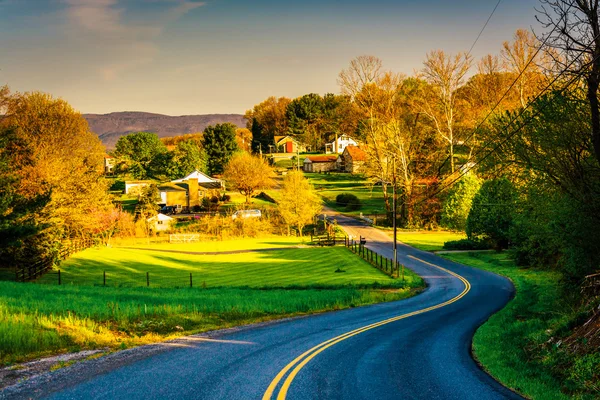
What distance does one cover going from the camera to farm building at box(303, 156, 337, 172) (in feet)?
452

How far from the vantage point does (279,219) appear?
76.8m

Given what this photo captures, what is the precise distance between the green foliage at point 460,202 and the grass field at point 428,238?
3.31 m

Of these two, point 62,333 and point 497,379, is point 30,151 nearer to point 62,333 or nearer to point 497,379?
point 62,333

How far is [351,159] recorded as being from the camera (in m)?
127

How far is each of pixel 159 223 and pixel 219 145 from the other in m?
56.7

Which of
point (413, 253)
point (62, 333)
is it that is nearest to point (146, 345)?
point (62, 333)

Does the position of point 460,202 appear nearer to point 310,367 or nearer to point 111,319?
point 111,319

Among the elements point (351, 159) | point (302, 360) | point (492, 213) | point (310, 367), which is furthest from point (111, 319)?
point (351, 159)

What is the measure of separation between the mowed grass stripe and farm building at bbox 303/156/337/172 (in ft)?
266

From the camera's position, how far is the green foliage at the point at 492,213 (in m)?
47.1

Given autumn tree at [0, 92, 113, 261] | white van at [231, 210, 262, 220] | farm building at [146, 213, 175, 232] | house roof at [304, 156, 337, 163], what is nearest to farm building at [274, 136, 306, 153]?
house roof at [304, 156, 337, 163]

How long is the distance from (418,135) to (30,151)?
53586mm

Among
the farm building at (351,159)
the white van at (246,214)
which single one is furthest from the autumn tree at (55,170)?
the farm building at (351,159)

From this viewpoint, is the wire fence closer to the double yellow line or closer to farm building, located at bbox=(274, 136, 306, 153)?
the double yellow line
